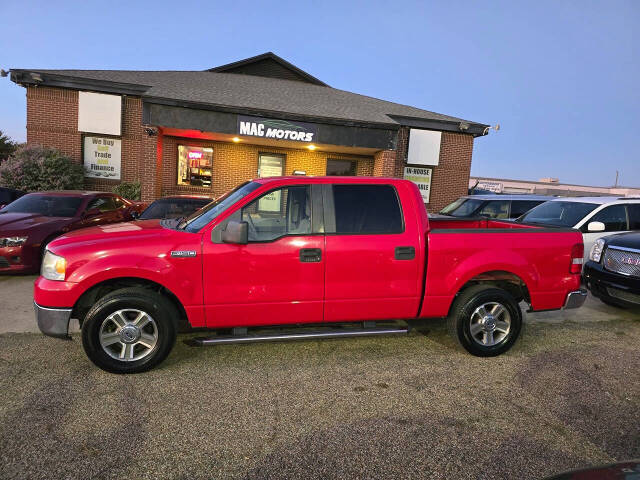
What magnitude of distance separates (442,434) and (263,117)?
12.4 meters

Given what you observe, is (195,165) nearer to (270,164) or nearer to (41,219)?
(270,164)

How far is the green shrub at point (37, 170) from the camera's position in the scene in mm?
12812

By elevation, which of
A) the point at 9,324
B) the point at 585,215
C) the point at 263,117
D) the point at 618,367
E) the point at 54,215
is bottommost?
the point at 9,324

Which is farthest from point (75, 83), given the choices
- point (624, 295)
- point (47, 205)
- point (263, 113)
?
point (624, 295)

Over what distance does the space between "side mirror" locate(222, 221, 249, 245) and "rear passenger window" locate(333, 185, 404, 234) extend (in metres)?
0.91

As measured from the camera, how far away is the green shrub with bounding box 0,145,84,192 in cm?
1281

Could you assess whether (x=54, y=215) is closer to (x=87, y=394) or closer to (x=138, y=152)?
(x=87, y=394)

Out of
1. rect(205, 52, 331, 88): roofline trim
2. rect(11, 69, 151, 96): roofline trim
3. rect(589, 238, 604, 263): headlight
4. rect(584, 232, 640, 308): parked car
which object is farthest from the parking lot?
rect(205, 52, 331, 88): roofline trim

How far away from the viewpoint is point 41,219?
723cm

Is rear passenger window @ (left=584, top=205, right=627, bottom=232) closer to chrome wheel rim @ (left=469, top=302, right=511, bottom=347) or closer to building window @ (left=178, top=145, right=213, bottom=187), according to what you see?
chrome wheel rim @ (left=469, top=302, right=511, bottom=347)

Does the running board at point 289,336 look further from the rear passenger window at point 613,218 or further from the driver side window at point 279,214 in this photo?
the rear passenger window at point 613,218

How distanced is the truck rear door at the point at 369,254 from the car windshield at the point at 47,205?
637 centimetres

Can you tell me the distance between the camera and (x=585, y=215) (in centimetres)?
750

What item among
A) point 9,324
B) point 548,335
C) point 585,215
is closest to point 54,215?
point 9,324
